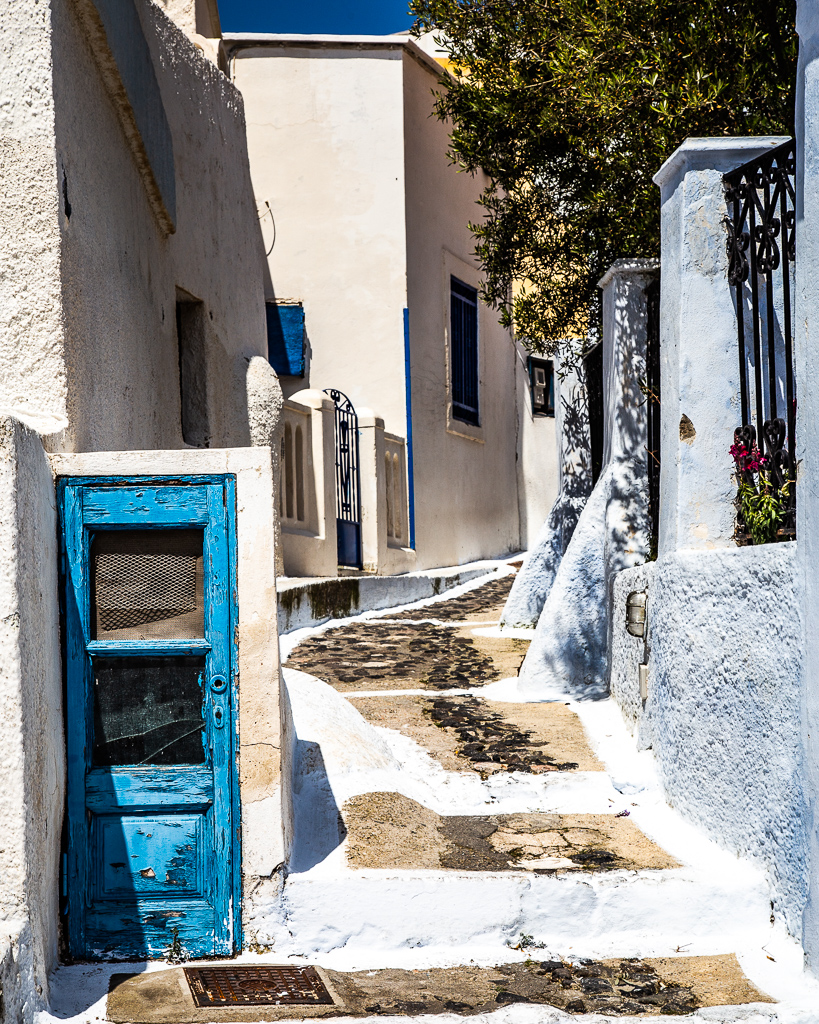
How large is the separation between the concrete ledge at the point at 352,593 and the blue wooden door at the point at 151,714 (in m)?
3.82

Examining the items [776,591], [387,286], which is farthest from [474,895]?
[387,286]

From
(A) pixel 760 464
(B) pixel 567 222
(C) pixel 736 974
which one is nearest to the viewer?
(C) pixel 736 974

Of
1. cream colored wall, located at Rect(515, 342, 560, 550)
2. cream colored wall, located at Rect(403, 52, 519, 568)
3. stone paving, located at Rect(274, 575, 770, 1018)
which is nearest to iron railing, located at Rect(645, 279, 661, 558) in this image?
stone paving, located at Rect(274, 575, 770, 1018)

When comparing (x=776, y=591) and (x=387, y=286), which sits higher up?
(x=387, y=286)

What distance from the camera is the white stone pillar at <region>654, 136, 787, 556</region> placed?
16.7 feet

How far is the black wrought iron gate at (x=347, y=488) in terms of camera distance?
13.2 meters

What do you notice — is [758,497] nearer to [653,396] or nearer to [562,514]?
[653,396]

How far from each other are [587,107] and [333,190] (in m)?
8.50

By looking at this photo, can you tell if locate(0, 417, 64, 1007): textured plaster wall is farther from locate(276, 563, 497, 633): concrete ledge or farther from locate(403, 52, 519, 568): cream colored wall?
locate(403, 52, 519, 568): cream colored wall

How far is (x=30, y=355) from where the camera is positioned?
14.5ft

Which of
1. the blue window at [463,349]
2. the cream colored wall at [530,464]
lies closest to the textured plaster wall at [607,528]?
the blue window at [463,349]

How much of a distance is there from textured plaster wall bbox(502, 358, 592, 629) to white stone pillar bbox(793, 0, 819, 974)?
5.83 m

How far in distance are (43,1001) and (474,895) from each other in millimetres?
1603

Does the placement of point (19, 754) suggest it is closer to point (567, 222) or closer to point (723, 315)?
point (723, 315)
